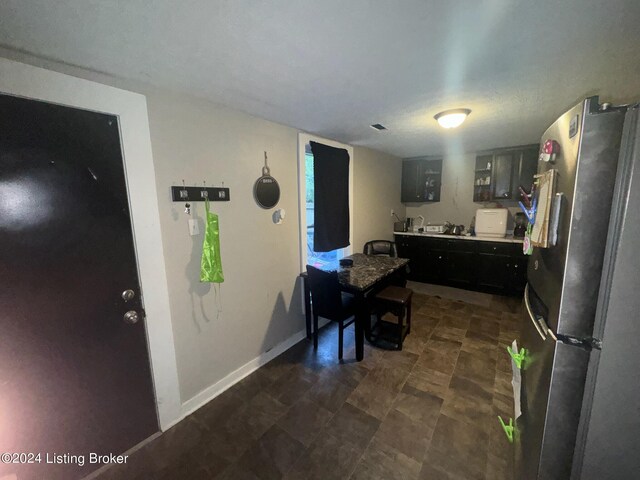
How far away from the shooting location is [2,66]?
41.1 inches

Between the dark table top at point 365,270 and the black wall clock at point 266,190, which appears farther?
the dark table top at point 365,270

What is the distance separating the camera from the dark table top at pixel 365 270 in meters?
2.25

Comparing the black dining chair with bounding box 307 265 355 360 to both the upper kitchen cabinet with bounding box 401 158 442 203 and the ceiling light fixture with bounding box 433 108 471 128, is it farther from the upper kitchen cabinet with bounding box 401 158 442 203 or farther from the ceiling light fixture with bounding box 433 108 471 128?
the upper kitchen cabinet with bounding box 401 158 442 203

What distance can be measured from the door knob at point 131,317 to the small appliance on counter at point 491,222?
14.4 ft

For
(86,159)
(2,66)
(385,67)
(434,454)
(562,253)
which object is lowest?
(434,454)

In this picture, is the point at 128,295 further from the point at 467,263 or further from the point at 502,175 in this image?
the point at 502,175

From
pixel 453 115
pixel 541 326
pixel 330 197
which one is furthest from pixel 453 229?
pixel 541 326

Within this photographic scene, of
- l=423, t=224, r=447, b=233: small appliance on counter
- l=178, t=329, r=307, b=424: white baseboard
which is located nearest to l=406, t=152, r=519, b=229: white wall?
l=423, t=224, r=447, b=233: small appliance on counter

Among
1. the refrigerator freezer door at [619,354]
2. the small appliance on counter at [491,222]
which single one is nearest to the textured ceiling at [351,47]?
the refrigerator freezer door at [619,354]

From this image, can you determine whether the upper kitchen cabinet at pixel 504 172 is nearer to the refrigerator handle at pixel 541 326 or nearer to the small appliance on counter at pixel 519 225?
the small appliance on counter at pixel 519 225

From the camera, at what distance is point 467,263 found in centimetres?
390

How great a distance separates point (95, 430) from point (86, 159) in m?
1.53

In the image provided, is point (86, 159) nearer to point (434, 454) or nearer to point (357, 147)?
point (434, 454)

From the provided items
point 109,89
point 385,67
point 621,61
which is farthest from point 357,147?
point 109,89
